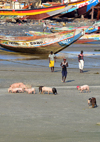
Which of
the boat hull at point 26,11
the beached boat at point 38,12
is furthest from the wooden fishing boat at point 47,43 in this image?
the beached boat at point 38,12

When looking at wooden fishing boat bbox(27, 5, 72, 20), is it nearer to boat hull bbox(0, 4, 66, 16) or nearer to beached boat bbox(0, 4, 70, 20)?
beached boat bbox(0, 4, 70, 20)

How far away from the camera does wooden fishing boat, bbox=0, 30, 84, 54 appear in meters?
34.6

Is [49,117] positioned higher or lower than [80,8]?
lower

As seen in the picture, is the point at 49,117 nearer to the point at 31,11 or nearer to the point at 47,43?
the point at 47,43

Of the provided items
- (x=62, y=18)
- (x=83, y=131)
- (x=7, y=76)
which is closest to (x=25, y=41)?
(x=7, y=76)

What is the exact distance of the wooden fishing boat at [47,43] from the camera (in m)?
34.6

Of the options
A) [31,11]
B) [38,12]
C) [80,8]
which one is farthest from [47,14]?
[80,8]

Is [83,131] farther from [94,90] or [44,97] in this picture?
[94,90]

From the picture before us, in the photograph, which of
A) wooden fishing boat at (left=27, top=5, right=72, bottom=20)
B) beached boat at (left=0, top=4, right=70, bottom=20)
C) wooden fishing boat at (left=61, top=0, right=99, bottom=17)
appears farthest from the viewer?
wooden fishing boat at (left=61, top=0, right=99, bottom=17)

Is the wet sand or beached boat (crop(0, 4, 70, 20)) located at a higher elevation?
beached boat (crop(0, 4, 70, 20))

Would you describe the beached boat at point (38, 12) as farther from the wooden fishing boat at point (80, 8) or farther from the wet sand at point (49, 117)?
the wet sand at point (49, 117)

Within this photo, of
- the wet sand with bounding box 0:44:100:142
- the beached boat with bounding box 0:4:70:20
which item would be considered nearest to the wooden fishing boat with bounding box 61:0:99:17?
the beached boat with bounding box 0:4:70:20

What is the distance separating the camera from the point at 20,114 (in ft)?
33.2

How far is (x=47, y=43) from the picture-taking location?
35.4m
